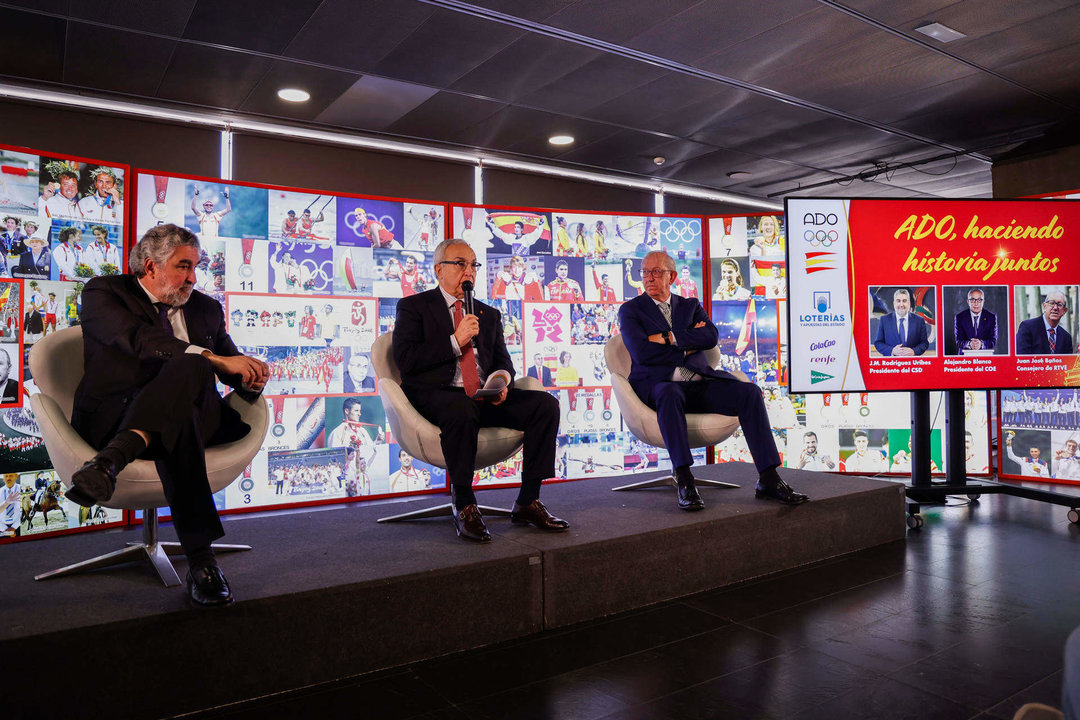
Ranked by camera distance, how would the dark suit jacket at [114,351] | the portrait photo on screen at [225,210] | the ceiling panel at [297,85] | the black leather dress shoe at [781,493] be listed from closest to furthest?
1. the dark suit jacket at [114,351]
2. the black leather dress shoe at [781,493]
3. the portrait photo on screen at [225,210]
4. the ceiling panel at [297,85]

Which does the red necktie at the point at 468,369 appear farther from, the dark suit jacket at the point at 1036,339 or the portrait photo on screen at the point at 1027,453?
the portrait photo on screen at the point at 1027,453

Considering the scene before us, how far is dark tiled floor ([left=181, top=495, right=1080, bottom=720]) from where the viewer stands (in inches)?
82.8

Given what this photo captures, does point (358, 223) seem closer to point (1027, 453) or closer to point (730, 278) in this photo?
point (730, 278)

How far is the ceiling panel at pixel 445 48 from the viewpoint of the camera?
4398 mm

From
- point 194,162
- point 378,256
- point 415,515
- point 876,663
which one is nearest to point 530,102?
point 378,256

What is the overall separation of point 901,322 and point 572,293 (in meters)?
2.35

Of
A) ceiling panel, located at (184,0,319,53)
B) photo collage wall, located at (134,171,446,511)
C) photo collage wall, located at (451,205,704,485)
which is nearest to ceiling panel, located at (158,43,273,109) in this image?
ceiling panel, located at (184,0,319,53)

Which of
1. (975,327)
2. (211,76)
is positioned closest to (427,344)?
(211,76)

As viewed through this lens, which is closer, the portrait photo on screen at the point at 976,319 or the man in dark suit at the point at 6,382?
the man in dark suit at the point at 6,382

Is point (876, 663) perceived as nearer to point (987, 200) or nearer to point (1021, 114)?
point (987, 200)

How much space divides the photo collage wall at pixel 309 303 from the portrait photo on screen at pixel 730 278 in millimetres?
2387

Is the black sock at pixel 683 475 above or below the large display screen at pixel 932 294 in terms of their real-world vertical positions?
below

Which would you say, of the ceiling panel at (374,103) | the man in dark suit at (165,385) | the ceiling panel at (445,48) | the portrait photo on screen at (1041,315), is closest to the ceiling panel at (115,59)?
the ceiling panel at (374,103)

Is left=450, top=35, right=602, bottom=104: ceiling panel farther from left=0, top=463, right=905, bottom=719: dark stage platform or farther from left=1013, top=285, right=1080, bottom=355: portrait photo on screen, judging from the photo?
left=1013, top=285, right=1080, bottom=355: portrait photo on screen
